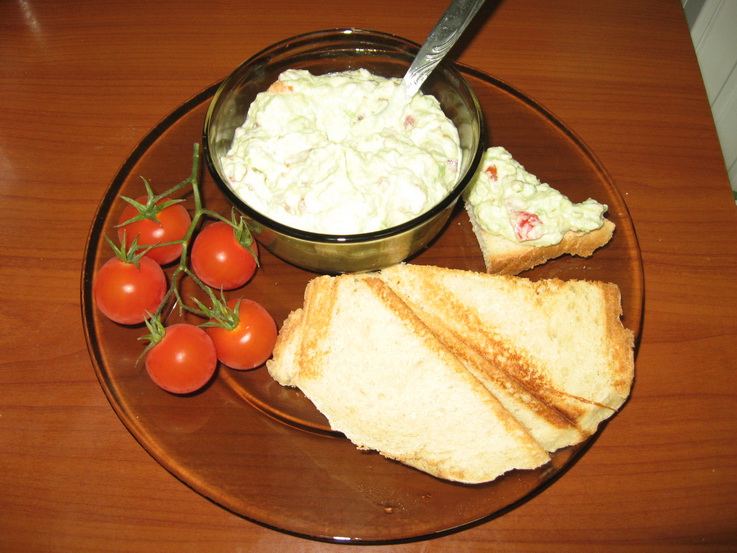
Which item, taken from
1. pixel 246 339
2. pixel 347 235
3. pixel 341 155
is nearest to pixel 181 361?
pixel 246 339

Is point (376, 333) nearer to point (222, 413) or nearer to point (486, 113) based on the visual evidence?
point (222, 413)

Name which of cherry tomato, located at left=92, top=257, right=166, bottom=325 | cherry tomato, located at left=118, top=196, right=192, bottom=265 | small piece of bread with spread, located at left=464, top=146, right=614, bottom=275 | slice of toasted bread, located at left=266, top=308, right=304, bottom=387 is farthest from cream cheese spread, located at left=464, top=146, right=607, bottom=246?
cherry tomato, located at left=92, top=257, right=166, bottom=325

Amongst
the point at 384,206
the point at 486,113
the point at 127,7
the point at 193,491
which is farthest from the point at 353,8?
the point at 193,491

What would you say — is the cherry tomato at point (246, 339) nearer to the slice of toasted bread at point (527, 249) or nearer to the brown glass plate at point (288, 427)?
the brown glass plate at point (288, 427)

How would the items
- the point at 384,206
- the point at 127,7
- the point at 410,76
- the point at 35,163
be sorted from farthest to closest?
the point at 127,7 → the point at 35,163 → the point at 410,76 → the point at 384,206

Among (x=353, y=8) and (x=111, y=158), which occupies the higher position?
(x=353, y=8)
